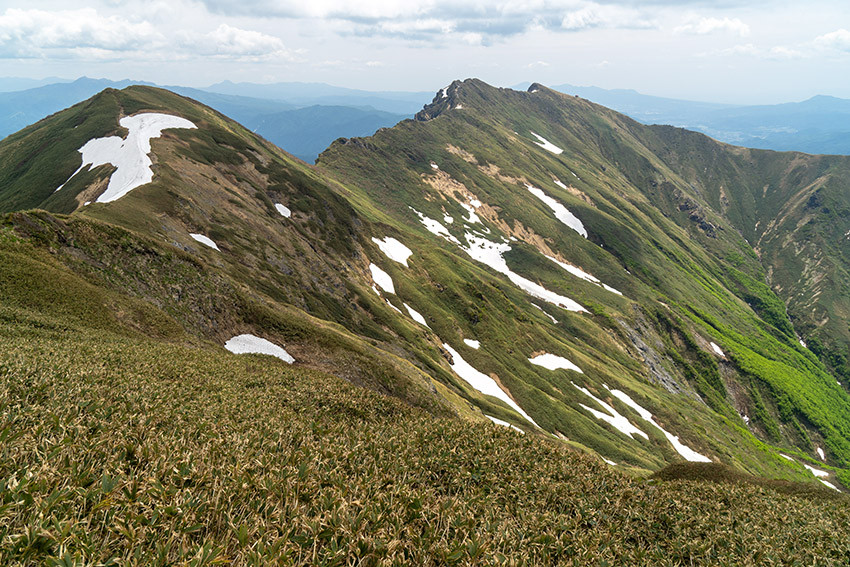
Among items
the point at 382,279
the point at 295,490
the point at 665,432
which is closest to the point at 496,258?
the point at 382,279

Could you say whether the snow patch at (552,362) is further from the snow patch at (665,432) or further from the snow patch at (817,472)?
the snow patch at (817,472)

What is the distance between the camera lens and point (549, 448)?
22734mm

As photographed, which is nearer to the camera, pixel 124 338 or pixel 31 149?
pixel 124 338

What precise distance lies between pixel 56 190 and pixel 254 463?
95.2 meters

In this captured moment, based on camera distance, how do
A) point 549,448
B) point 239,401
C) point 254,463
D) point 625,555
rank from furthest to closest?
point 549,448, point 239,401, point 625,555, point 254,463

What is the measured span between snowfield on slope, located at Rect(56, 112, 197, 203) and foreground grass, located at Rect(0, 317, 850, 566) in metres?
48.6

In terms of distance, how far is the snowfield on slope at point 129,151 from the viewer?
Result: 211ft

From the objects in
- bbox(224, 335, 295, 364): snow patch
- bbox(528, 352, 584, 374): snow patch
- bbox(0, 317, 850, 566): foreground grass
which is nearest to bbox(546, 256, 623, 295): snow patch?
bbox(528, 352, 584, 374): snow patch

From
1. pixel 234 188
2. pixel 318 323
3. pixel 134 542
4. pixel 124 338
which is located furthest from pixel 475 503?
pixel 234 188

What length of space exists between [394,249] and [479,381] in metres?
48.6

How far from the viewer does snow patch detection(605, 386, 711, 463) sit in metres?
101

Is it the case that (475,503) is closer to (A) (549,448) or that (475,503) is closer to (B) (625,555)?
(B) (625,555)

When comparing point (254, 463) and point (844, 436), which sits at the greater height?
point (254, 463)

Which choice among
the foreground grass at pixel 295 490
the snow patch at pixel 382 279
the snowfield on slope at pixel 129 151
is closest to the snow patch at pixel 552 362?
the snow patch at pixel 382 279
